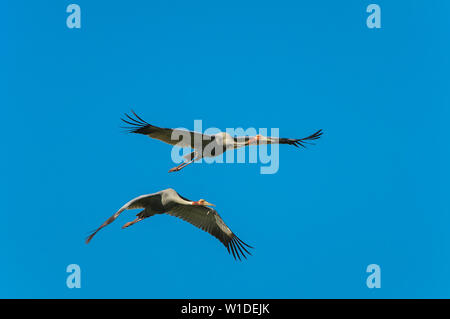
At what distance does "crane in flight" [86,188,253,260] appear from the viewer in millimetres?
13773

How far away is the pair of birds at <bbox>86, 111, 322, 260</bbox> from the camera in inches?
541

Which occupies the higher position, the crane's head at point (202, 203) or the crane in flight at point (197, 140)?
the crane in flight at point (197, 140)

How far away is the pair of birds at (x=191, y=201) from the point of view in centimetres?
1375

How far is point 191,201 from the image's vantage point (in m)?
14.4

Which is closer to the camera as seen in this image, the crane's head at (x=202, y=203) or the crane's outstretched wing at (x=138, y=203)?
the crane's outstretched wing at (x=138, y=203)

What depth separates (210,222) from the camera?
1523 cm

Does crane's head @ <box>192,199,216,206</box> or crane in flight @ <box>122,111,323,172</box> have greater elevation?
crane in flight @ <box>122,111,323,172</box>

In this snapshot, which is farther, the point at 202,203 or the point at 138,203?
the point at 202,203

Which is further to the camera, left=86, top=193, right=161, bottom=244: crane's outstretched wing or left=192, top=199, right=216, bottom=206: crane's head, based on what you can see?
left=192, top=199, right=216, bottom=206: crane's head

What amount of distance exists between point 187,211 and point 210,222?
69 cm
